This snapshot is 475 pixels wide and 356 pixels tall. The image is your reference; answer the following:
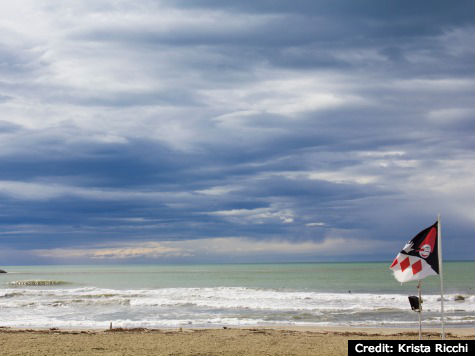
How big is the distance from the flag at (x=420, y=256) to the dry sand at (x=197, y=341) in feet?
12.0

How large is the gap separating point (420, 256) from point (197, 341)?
8540 millimetres

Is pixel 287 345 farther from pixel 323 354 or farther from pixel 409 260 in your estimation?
pixel 409 260

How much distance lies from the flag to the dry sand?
12.0 ft

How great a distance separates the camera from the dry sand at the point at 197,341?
51.2ft

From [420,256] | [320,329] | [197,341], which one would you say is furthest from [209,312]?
[420,256]

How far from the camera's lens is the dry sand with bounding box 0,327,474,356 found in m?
15.6

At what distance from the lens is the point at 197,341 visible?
17578 mm

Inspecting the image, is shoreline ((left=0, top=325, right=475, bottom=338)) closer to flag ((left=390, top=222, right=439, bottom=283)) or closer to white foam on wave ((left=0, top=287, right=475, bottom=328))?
white foam on wave ((left=0, top=287, right=475, bottom=328))

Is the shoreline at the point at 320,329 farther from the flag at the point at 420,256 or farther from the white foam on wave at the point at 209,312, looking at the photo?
the flag at the point at 420,256

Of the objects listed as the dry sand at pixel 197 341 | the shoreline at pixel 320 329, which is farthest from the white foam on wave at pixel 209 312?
the dry sand at pixel 197 341

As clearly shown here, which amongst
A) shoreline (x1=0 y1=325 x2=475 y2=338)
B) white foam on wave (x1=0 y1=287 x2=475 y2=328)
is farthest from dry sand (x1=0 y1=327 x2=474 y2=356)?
white foam on wave (x1=0 y1=287 x2=475 y2=328)

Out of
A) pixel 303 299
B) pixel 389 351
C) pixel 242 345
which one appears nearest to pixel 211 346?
pixel 242 345

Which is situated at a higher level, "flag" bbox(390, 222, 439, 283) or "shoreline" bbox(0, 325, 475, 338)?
"flag" bbox(390, 222, 439, 283)

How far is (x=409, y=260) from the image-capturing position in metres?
13.6
